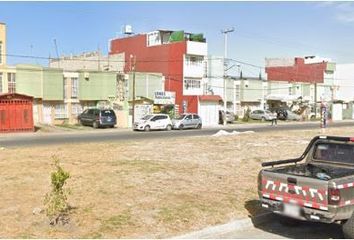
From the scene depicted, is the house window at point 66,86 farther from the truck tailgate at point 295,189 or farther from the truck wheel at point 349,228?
the truck wheel at point 349,228

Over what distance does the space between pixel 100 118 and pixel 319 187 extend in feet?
126

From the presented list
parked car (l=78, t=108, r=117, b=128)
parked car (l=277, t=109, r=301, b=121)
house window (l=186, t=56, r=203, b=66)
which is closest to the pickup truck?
parked car (l=78, t=108, r=117, b=128)

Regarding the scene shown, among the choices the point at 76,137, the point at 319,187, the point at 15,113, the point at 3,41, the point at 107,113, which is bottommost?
the point at 76,137

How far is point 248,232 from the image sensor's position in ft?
26.4

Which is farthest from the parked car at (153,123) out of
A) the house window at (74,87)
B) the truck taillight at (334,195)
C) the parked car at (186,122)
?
the truck taillight at (334,195)

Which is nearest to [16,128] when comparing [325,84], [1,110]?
[1,110]

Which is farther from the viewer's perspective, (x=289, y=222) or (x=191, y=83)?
(x=191, y=83)

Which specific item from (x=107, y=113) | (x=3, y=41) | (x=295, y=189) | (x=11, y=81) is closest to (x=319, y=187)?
(x=295, y=189)

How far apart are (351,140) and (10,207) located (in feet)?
20.0

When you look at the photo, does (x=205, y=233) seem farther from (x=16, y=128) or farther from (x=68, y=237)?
(x=16, y=128)

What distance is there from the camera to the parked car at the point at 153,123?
42.5m

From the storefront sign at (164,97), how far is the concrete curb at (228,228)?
44723 mm

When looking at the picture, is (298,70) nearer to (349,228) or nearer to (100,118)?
(100,118)

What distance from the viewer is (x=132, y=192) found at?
9.98m
